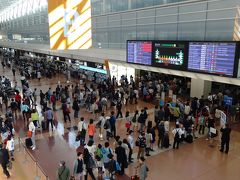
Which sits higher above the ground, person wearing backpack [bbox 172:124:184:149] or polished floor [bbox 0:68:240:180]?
person wearing backpack [bbox 172:124:184:149]

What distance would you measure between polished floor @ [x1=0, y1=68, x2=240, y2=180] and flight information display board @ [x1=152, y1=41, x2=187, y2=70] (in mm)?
5268

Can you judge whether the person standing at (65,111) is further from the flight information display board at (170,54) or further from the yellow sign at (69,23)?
the flight information display board at (170,54)

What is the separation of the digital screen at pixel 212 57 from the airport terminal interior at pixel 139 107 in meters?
0.05

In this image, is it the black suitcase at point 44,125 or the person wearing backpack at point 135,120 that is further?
the black suitcase at point 44,125

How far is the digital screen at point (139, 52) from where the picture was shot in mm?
17188

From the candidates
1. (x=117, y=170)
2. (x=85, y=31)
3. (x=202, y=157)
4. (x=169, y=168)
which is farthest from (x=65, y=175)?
(x=202, y=157)

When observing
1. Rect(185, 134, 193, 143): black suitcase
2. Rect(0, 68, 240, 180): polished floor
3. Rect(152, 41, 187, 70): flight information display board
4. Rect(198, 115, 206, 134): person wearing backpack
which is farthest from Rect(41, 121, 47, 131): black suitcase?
Rect(152, 41, 187, 70): flight information display board

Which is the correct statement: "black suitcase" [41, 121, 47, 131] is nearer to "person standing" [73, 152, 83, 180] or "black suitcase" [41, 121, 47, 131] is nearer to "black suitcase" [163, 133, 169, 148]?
"person standing" [73, 152, 83, 180]

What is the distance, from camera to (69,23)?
8266 mm

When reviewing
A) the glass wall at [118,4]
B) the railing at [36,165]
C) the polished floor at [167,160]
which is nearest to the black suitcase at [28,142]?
the railing at [36,165]

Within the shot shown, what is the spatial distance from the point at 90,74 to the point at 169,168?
1990 centimetres

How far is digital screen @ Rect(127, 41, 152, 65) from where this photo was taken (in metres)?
17.2

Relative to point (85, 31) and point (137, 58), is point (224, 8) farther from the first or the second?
point (85, 31)

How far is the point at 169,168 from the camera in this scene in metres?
8.95
